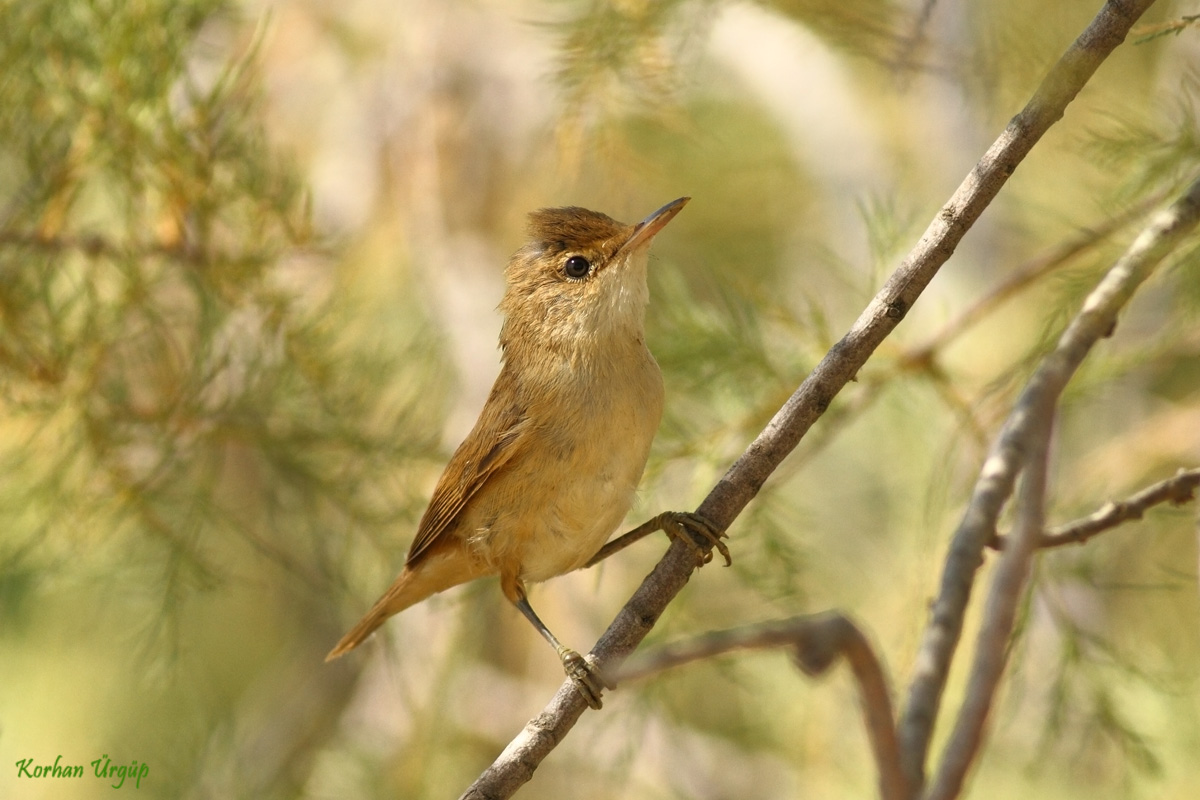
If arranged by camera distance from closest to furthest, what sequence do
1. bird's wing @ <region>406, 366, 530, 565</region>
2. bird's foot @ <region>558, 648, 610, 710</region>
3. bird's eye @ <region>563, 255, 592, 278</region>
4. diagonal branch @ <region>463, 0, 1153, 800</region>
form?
diagonal branch @ <region>463, 0, 1153, 800</region> < bird's foot @ <region>558, 648, 610, 710</region> < bird's wing @ <region>406, 366, 530, 565</region> < bird's eye @ <region>563, 255, 592, 278</region>

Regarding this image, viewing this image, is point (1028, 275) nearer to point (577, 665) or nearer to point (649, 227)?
point (649, 227)

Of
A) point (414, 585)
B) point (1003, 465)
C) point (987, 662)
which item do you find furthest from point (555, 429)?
point (987, 662)

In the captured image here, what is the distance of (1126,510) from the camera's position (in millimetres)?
1892


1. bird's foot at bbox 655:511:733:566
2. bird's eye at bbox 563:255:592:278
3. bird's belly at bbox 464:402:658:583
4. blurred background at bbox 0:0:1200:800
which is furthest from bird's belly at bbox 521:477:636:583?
bird's eye at bbox 563:255:592:278

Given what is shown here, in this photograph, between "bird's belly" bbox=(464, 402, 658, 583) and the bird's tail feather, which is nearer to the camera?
"bird's belly" bbox=(464, 402, 658, 583)

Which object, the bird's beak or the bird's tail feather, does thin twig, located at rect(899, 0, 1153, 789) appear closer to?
the bird's beak

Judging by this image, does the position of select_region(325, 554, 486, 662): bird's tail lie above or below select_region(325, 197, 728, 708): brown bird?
below

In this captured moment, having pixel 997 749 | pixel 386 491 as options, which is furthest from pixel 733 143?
pixel 997 749

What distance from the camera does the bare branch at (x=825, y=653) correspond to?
4.76 ft

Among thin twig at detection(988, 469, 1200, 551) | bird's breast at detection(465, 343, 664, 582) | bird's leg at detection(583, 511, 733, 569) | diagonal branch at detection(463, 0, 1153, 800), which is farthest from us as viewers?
bird's breast at detection(465, 343, 664, 582)

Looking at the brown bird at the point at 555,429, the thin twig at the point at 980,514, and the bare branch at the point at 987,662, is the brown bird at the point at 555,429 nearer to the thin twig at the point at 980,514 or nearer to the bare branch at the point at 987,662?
the thin twig at the point at 980,514

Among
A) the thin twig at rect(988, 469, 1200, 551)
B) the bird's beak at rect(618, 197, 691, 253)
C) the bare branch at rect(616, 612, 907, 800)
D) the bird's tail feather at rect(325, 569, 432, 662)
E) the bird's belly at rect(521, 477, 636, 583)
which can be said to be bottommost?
the bird's tail feather at rect(325, 569, 432, 662)

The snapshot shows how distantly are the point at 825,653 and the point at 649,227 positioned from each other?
160 centimetres

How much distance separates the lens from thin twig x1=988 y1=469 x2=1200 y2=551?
1.83m
